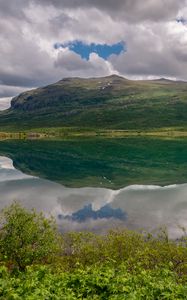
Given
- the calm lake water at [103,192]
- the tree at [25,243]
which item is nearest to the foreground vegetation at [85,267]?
the tree at [25,243]

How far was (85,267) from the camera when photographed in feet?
125

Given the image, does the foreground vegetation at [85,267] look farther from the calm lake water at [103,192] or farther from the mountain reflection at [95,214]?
the mountain reflection at [95,214]

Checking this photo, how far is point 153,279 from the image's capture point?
2695 centimetres

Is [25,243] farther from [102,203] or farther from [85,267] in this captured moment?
[102,203]

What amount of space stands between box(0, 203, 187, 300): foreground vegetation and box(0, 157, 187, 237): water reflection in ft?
89.8

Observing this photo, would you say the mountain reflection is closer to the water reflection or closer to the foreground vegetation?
the water reflection

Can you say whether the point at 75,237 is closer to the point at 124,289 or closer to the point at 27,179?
the point at 124,289

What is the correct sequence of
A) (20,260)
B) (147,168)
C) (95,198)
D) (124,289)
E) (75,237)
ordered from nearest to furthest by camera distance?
1. (124,289)
2. (20,260)
3. (75,237)
4. (95,198)
5. (147,168)

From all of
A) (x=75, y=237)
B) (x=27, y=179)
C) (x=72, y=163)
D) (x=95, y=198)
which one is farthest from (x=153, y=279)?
(x=72, y=163)

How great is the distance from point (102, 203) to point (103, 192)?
57.4ft

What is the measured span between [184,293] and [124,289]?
4.03m

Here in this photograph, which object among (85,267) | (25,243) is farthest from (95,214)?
(85,267)

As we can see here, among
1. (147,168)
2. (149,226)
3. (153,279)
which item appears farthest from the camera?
(147,168)

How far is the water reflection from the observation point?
7700cm
